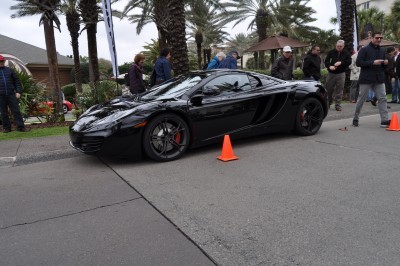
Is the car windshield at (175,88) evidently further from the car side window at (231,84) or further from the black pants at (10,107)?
the black pants at (10,107)

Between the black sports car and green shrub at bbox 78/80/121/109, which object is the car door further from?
→ green shrub at bbox 78/80/121/109

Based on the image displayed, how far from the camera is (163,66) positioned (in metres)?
8.01

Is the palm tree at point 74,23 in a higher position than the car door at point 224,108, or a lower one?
higher

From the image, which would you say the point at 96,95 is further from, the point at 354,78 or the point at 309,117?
the point at 354,78

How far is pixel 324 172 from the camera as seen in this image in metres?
4.40

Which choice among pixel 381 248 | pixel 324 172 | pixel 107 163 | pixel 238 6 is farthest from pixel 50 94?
pixel 238 6

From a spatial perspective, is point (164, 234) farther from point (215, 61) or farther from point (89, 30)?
point (89, 30)

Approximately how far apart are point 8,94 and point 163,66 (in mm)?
3317

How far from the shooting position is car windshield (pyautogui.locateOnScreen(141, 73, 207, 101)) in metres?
5.37

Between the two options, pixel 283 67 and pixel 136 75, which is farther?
pixel 283 67

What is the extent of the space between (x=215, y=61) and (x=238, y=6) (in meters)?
18.6

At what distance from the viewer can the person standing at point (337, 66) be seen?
889cm

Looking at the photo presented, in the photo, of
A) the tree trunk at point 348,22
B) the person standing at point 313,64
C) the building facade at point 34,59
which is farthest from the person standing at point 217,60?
the building facade at point 34,59

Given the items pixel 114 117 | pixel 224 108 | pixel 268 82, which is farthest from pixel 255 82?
pixel 114 117
